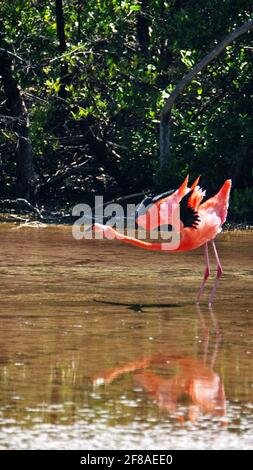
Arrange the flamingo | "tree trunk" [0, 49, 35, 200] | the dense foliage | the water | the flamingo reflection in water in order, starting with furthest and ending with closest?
"tree trunk" [0, 49, 35, 200] < the dense foliage < the flamingo < the flamingo reflection in water < the water

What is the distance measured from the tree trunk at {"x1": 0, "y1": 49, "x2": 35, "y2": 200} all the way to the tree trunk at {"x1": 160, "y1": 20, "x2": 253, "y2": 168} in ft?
5.85

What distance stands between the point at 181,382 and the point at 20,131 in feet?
30.7

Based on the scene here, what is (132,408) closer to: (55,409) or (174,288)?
(55,409)

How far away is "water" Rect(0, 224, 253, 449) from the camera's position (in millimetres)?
6125

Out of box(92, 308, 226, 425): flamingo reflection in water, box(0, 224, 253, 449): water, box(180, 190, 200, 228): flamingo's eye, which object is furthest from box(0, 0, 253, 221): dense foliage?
box(92, 308, 226, 425): flamingo reflection in water

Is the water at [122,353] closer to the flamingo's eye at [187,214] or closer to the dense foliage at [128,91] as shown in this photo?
the flamingo's eye at [187,214]

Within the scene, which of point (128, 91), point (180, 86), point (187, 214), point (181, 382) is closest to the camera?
point (181, 382)

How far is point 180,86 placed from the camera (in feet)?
49.1

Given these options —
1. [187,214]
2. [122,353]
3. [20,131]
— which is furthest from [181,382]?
[20,131]

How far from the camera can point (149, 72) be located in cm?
1530

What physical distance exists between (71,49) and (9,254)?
3844mm

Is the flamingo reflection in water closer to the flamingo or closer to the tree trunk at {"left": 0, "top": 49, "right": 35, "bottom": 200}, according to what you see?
the flamingo

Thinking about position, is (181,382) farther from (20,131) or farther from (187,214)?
(20,131)

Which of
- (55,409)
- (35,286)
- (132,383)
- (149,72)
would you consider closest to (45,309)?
(35,286)
